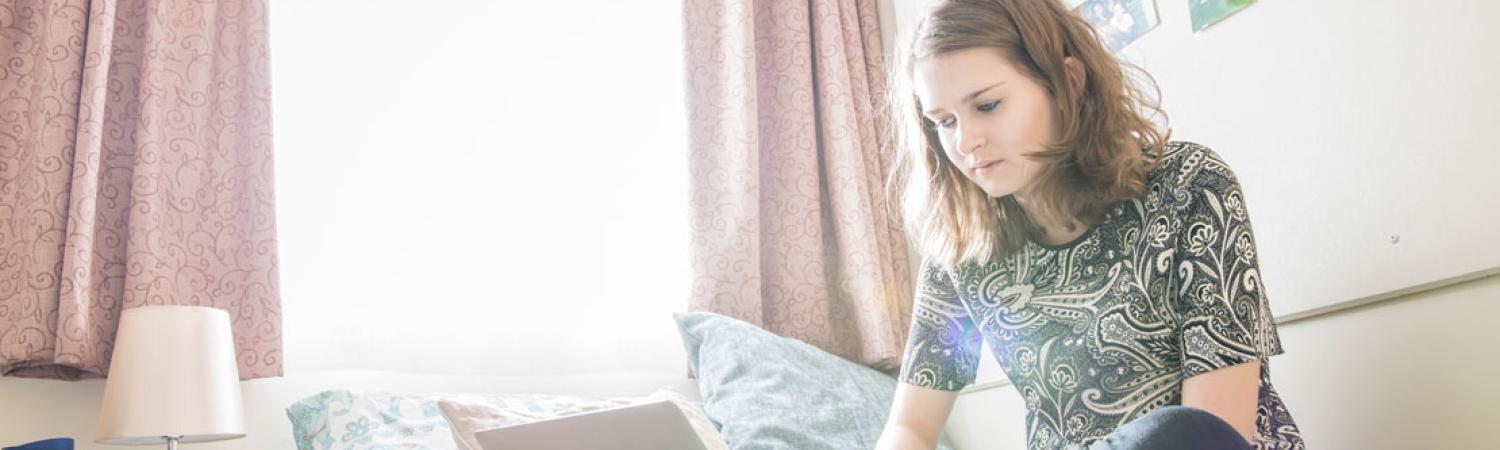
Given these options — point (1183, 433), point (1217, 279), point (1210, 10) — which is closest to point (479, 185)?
point (1210, 10)

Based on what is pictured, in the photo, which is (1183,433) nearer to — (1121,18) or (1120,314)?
(1120,314)

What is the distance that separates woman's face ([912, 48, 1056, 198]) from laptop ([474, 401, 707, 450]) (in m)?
0.44

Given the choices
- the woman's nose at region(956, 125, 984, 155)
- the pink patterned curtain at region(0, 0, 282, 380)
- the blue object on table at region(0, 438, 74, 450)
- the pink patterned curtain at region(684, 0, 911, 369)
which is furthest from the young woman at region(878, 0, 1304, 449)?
the pink patterned curtain at region(0, 0, 282, 380)

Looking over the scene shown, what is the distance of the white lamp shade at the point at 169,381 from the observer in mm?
1496

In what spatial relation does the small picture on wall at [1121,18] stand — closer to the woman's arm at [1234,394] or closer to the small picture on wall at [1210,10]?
the small picture on wall at [1210,10]

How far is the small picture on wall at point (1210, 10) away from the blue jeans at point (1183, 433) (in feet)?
2.93

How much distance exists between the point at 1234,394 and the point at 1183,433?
13.1 inches

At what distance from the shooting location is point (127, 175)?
1.81m

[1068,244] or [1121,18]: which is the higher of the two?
[1121,18]

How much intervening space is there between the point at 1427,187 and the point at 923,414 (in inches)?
23.4

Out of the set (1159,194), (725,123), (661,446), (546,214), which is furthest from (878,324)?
(661,446)

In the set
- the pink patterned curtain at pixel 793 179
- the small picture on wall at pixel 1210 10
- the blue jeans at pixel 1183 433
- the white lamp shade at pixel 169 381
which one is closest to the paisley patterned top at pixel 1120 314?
the blue jeans at pixel 1183 433

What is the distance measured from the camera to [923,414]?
4.19 ft

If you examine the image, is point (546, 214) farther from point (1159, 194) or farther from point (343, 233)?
point (1159, 194)
